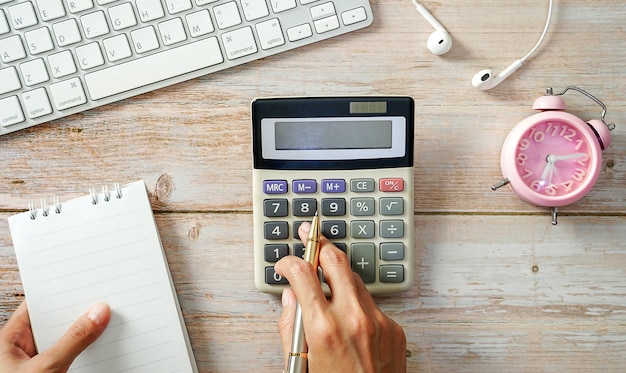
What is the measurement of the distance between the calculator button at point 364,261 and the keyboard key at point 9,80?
0.39 meters

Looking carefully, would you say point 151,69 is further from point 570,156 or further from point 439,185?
point 570,156

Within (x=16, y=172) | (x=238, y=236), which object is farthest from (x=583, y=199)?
(x=16, y=172)

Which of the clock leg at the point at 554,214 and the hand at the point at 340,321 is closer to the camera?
the hand at the point at 340,321

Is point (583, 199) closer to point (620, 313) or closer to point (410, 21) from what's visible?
point (620, 313)

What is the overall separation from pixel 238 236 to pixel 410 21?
302mm

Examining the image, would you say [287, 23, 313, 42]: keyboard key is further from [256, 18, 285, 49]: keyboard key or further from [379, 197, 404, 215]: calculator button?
[379, 197, 404, 215]: calculator button

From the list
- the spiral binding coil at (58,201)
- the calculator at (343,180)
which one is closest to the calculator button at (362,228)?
the calculator at (343,180)

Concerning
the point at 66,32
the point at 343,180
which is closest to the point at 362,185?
the point at 343,180

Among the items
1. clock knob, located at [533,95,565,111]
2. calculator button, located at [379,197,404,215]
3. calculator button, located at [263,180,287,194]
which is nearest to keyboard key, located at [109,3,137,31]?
calculator button, located at [263,180,287,194]

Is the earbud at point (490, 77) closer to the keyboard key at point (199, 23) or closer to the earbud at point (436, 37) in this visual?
the earbud at point (436, 37)

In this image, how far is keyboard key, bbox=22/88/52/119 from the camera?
0.65 meters

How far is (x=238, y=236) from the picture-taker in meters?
0.68

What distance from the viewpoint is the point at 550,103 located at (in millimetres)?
646

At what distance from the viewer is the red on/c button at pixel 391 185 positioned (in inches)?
25.0
